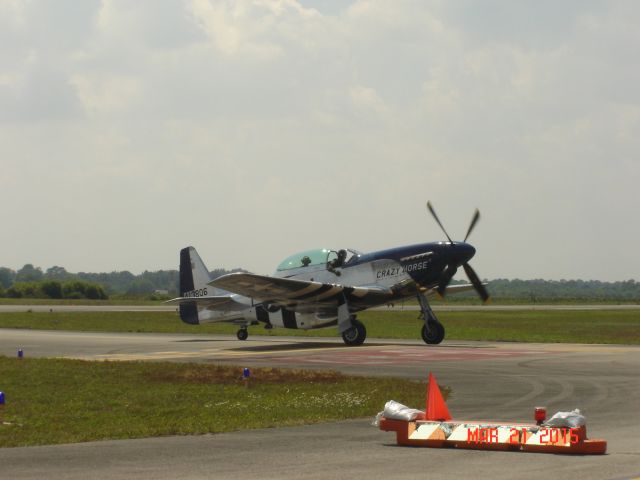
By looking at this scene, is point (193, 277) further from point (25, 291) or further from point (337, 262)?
point (25, 291)

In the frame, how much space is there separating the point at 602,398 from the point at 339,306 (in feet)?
59.5

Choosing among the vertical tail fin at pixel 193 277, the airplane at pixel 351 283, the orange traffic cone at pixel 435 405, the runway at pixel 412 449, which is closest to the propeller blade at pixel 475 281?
the airplane at pixel 351 283

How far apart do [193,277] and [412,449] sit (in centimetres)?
3088

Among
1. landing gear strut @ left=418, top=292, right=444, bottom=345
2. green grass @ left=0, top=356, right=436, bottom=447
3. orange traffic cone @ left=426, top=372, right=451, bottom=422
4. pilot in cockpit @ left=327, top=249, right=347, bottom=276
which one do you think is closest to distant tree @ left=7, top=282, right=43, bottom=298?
pilot in cockpit @ left=327, top=249, right=347, bottom=276

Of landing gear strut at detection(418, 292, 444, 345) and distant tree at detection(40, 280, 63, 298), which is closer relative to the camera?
landing gear strut at detection(418, 292, 444, 345)

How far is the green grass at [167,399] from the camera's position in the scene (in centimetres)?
1486

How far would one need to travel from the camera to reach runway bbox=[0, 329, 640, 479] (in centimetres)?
1045

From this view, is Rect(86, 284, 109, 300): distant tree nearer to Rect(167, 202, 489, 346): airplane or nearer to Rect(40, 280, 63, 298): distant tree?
Rect(40, 280, 63, 298): distant tree

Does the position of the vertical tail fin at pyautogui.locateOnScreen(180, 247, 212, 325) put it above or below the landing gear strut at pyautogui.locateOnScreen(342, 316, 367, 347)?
above

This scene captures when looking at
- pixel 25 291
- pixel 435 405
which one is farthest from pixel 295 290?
pixel 25 291

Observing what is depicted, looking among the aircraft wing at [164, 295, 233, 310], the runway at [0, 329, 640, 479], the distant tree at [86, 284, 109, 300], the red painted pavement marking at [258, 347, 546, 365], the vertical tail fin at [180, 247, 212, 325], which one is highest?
the distant tree at [86, 284, 109, 300]

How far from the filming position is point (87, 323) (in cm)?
5659

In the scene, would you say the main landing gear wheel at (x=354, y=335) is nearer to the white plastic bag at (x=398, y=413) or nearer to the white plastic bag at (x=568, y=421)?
Answer: the white plastic bag at (x=398, y=413)

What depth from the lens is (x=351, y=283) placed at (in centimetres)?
3553
